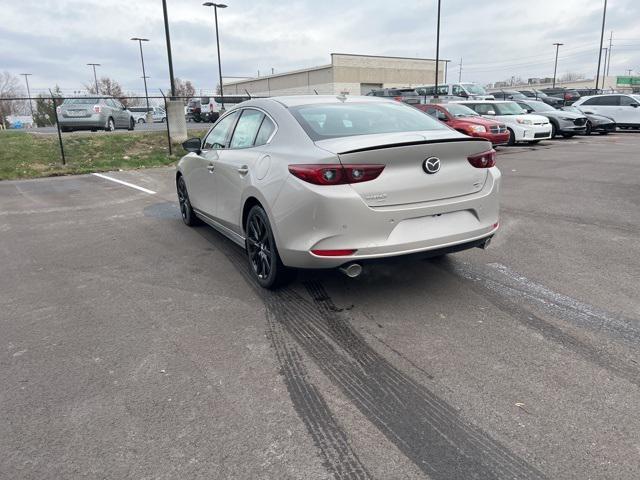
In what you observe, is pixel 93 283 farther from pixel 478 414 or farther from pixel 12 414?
pixel 478 414

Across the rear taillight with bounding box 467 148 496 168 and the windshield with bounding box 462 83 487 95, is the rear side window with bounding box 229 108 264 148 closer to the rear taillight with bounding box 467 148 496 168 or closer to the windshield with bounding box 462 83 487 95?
the rear taillight with bounding box 467 148 496 168

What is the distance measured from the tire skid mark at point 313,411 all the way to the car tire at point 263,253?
27 cm

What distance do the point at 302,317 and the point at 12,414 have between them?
76.2 inches

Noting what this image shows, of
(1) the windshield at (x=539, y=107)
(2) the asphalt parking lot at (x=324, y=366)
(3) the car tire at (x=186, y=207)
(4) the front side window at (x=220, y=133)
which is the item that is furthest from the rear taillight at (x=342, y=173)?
(1) the windshield at (x=539, y=107)

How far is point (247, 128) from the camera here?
16.6 ft

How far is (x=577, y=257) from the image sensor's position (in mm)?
5230

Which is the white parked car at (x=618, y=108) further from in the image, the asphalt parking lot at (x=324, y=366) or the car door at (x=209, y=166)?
the car door at (x=209, y=166)

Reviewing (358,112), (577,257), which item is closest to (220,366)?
(358,112)

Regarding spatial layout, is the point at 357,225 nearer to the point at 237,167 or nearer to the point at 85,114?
the point at 237,167

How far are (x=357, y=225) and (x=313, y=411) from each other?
1.36 meters

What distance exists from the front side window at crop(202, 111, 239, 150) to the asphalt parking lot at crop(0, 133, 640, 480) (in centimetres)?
117

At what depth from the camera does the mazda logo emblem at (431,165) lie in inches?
149

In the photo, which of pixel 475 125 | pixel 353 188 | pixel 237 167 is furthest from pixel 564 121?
pixel 353 188

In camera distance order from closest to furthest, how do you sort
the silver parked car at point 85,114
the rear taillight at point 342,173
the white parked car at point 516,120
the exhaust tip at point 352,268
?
the rear taillight at point 342,173
the exhaust tip at point 352,268
the white parked car at point 516,120
the silver parked car at point 85,114
